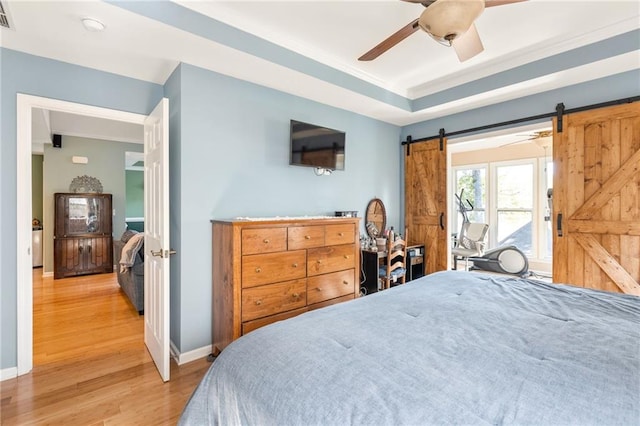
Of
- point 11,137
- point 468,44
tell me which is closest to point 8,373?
point 11,137

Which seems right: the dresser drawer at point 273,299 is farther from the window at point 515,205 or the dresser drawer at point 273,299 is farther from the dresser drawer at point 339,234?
the window at point 515,205

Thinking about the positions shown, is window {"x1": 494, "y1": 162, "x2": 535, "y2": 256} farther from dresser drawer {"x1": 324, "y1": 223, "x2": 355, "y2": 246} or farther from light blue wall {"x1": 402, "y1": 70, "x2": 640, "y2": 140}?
dresser drawer {"x1": 324, "y1": 223, "x2": 355, "y2": 246}

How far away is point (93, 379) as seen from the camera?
2365 millimetres

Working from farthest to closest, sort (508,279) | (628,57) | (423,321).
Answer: (628,57)
(508,279)
(423,321)

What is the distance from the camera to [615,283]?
2.95m

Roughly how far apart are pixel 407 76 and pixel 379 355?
132 inches

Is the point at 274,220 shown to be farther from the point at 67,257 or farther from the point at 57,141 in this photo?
the point at 57,141

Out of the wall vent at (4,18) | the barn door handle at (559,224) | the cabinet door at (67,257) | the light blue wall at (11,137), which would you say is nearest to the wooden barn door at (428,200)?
the barn door handle at (559,224)

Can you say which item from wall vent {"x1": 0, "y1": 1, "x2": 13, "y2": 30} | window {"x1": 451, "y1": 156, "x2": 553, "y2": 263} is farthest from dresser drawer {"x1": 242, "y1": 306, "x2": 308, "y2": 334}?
window {"x1": 451, "y1": 156, "x2": 553, "y2": 263}

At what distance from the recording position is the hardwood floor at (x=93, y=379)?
6.48 feet

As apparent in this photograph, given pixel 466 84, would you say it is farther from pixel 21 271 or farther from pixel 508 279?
pixel 21 271

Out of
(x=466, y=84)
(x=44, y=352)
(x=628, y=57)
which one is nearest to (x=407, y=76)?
(x=466, y=84)

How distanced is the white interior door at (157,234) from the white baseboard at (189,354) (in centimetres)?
16

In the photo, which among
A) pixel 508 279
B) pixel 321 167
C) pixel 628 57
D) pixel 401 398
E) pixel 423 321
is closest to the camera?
pixel 401 398
